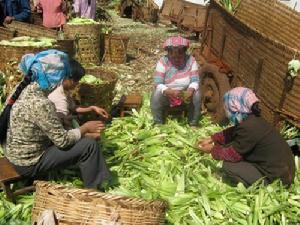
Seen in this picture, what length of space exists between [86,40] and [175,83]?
4.07 metres

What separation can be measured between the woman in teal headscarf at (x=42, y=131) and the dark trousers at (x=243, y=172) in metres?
1.48

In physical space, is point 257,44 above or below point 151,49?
above

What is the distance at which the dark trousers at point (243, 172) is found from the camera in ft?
16.0

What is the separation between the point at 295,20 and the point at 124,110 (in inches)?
132

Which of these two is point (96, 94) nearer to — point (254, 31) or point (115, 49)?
point (254, 31)

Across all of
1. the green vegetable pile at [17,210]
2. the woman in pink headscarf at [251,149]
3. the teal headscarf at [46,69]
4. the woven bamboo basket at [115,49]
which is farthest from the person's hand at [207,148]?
the woven bamboo basket at [115,49]

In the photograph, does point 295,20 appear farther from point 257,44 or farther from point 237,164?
point 237,164

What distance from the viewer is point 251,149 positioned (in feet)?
15.4

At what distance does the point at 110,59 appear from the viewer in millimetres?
10812

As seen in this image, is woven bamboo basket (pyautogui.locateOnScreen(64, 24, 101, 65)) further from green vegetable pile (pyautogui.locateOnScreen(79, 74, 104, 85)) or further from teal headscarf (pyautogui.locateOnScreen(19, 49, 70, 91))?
teal headscarf (pyautogui.locateOnScreen(19, 49, 70, 91))

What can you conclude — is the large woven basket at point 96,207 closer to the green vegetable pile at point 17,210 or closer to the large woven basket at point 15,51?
the green vegetable pile at point 17,210

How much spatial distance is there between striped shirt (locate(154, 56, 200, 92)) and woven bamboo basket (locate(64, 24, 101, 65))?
12.7 feet

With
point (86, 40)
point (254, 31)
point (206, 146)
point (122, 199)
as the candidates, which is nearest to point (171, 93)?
point (206, 146)

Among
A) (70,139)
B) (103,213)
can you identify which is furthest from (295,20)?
(103,213)
